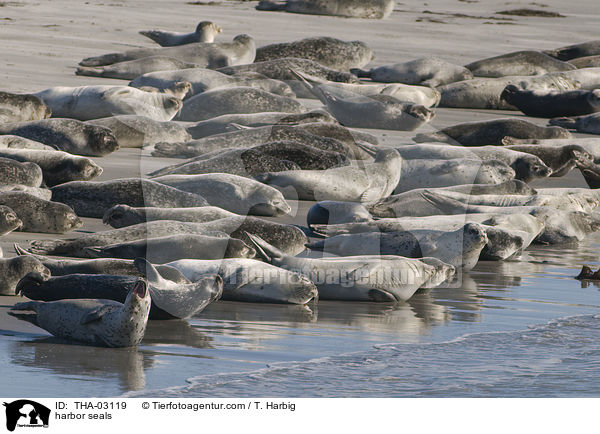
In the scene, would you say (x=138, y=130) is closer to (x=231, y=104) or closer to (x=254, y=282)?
(x=231, y=104)

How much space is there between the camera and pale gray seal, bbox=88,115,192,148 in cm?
993

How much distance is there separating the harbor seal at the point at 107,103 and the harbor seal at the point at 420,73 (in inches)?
178

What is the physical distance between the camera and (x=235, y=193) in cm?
774

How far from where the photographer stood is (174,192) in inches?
295

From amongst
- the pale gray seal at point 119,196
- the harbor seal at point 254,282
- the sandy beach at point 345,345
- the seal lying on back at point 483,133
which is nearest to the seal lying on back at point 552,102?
the seal lying on back at point 483,133

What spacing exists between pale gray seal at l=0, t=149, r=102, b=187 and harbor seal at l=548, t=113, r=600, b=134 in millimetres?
6419

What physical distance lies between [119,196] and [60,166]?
99 centimetres

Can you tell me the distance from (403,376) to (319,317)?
3.24 ft

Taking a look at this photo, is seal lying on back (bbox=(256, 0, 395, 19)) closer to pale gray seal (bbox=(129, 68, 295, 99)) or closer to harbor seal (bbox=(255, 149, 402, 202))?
pale gray seal (bbox=(129, 68, 295, 99))

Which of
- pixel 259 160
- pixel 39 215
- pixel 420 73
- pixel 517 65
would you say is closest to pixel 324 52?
pixel 420 73

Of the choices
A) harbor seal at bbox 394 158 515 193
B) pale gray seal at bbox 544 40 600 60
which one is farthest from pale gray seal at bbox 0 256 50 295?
pale gray seal at bbox 544 40 600 60

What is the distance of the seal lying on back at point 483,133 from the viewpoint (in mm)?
10906
